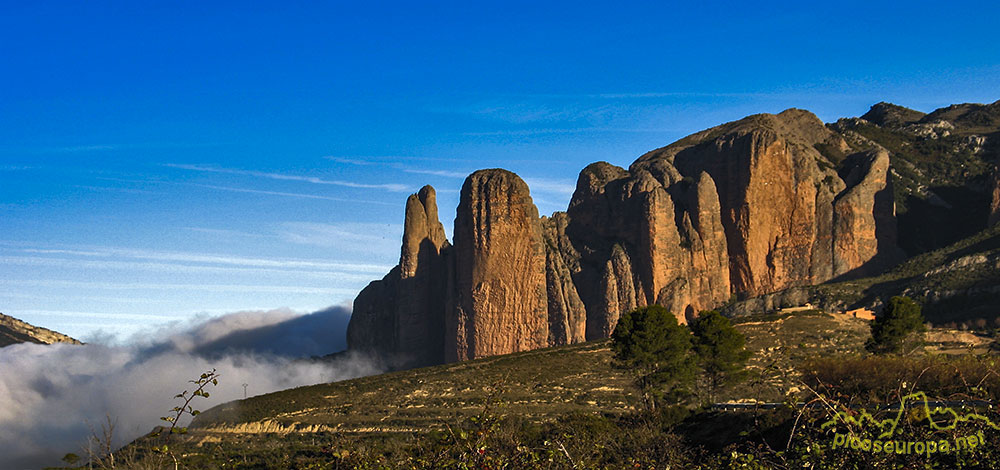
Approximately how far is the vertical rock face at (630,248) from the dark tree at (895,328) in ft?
186

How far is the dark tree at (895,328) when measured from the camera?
6062 cm

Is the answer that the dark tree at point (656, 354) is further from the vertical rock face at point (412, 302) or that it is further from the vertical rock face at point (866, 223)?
the vertical rock face at point (866, 223)

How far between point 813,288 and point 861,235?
547 inches

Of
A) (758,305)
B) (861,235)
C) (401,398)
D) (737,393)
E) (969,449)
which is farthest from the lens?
(861,235)

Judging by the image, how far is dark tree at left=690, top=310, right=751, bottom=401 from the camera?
58.7m

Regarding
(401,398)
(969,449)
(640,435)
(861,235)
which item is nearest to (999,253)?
(861,235)

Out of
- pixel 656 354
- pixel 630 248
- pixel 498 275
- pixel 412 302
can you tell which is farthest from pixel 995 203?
pixel 656 354

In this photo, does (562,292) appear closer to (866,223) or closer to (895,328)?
(866,223)

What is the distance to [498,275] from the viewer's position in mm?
118375

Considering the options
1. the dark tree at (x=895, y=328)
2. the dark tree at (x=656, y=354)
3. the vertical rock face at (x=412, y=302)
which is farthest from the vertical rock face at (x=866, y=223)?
the dark tree at (x=656, y=354)

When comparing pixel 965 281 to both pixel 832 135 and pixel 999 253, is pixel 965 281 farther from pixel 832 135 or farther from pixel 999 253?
pixel 832 135

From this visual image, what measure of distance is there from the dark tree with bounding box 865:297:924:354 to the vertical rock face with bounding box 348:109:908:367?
2235 inches

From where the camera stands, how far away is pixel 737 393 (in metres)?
65.4

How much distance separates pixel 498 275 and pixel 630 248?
65.1 feet
